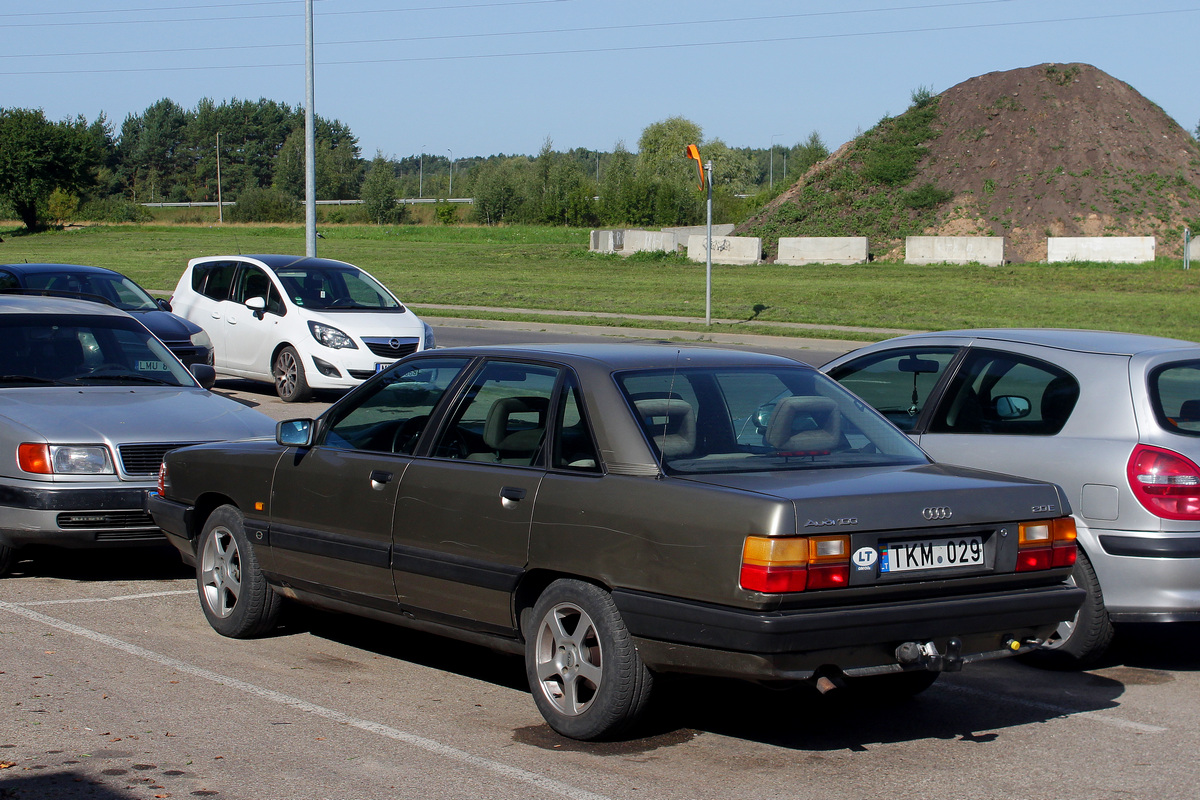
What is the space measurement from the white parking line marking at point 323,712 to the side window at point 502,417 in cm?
109

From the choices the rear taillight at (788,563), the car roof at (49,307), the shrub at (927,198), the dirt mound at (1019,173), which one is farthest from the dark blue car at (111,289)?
the shrub at (927,198)

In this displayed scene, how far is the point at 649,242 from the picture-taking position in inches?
2153

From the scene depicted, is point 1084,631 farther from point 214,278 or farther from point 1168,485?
point 214,278

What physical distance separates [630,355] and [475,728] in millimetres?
1571

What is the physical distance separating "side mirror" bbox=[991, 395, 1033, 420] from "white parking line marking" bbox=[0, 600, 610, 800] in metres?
3.10

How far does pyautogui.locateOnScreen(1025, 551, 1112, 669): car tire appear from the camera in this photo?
5.61m

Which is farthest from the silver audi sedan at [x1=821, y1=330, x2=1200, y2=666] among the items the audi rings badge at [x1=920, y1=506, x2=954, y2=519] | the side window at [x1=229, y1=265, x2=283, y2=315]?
the side window at [x1=229, y1=265, x2=283, y2=315]

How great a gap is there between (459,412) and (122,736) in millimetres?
1760

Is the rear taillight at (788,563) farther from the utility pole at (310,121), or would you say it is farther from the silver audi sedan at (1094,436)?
the utility pole at (310,121)

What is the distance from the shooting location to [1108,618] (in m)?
5.67

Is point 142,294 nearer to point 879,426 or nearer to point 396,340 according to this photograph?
point 396,340

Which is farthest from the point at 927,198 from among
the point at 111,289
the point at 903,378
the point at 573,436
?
the point at 573,436

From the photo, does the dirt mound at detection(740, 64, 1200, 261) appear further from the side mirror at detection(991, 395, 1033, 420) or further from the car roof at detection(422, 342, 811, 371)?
the car roof at detection(422, 342, 811, 371)

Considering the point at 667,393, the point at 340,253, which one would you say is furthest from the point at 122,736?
the point at 340,253
